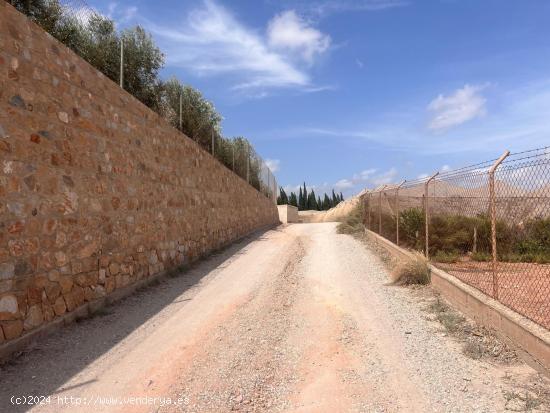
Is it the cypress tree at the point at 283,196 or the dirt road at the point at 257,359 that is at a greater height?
the cypress tree at the point at 283,196

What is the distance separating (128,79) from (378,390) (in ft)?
31.8

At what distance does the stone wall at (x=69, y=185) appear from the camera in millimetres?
5129

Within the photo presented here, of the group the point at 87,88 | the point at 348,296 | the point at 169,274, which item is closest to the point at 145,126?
the point at 87,88

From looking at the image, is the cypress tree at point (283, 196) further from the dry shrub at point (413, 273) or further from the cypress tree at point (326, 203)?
the dry shrub at point (413, 273)

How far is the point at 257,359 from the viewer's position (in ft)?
16.3

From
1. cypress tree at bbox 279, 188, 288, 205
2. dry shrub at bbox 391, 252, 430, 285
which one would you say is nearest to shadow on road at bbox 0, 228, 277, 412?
dry shrub at bbox 391, 252, 430, 285

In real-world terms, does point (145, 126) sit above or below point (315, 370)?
above

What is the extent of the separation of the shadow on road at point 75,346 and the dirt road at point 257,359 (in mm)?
16

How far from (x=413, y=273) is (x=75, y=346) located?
6.02 meters

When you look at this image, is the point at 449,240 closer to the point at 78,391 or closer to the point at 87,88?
the point at 87,88

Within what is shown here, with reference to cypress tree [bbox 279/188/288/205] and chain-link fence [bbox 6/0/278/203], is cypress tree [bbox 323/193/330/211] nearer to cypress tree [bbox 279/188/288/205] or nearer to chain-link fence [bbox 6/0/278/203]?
cypress tree [bbox 279/188/288/205]

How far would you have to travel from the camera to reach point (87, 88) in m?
6.98

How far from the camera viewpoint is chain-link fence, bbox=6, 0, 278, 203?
876 cm

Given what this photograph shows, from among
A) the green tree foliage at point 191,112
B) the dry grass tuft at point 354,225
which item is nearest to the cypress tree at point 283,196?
the dry grass tuft at point 354,225
